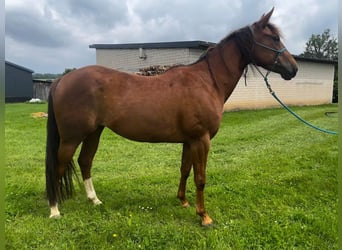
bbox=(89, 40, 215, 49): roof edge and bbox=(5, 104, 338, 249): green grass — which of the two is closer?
bbox=(5, 104, 338, 249): green grass

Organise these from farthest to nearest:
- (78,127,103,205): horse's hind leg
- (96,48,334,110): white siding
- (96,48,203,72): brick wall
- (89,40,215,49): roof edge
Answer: (96,48,334,110): white siding
(96,48,203,72): brick wall
(89,40,215,49): roof edge
(78,127,103,205): horse's hind leg

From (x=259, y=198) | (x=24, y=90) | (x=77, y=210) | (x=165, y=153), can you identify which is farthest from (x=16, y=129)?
(x=24, y=90)

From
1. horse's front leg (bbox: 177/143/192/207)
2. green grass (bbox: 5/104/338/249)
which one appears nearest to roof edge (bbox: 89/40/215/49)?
green grass (bbox: 5/104/338/249)

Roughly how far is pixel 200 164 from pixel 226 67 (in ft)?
3.42

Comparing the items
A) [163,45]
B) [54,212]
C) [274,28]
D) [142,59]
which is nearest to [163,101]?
[274,28]

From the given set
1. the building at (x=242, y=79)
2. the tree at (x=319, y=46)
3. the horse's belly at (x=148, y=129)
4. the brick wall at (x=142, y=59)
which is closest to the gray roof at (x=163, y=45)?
the building at (x=242, y=79)

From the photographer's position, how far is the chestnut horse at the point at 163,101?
2.89 m

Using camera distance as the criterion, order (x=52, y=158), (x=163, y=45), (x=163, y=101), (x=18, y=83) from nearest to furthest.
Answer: (x=163, y=101)
(x=52, y=158)
(x=163, y=45)
(x=18, y=83)

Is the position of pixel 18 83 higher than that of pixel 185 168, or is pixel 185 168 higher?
pixel 18 83

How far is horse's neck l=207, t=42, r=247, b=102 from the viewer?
305 cm

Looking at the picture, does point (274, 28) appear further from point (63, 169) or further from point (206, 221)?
point (63, 169)

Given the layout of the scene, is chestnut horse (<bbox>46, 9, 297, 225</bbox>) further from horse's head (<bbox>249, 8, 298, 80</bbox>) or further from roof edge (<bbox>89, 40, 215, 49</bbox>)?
roof edge (<bbox>89, 40, 215, 49</bbox>)

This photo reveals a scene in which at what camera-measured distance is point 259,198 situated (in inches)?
137

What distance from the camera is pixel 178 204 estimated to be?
3418 mm
